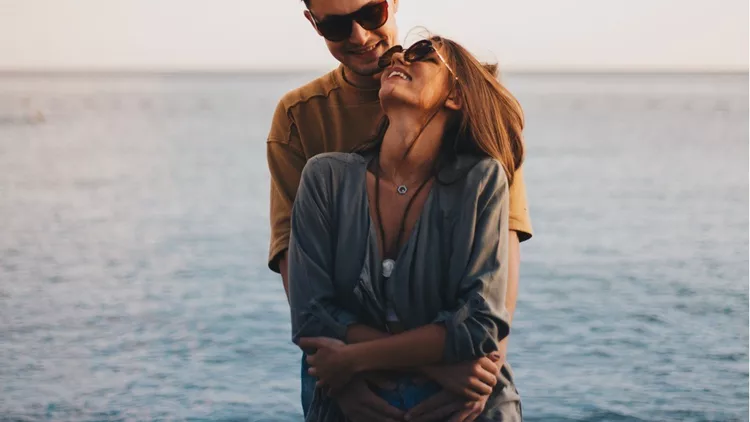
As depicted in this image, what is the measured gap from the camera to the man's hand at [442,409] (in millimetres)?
2664

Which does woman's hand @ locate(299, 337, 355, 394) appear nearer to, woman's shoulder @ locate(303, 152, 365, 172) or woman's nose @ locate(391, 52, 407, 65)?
woman's shoulder @ locate(303, 152, 365, 172)

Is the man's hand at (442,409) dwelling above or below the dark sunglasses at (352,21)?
below

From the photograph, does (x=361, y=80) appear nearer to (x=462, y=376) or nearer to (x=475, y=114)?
(x=475, y=114)

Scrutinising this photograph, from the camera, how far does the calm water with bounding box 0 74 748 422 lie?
7082mm

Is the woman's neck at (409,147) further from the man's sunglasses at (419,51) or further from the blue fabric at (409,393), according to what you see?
the blue fabric at (409,393)

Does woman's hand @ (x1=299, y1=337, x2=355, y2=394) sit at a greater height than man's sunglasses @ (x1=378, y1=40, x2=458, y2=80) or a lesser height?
lesser

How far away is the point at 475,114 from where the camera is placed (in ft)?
9.06

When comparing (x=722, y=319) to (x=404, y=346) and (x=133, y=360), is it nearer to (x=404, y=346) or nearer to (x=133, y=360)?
(x=133, y=360)

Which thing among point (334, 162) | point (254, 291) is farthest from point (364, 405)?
point (254, 291)

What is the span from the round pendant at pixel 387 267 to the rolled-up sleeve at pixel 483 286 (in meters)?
0.15

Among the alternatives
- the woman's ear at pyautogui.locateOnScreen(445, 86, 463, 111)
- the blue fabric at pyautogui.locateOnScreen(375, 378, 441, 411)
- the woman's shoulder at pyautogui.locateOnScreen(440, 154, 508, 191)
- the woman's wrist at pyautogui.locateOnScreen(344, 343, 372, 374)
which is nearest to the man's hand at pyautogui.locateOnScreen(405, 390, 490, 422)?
the blue fabric at pyautogui.locateOnScreen(375, 378, 441, 411)

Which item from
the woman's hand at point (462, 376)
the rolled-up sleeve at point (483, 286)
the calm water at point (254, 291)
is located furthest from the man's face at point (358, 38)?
the calm water at point (254, 291)

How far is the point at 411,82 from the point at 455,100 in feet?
0.42

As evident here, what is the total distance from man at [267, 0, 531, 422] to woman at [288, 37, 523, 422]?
0.18m
